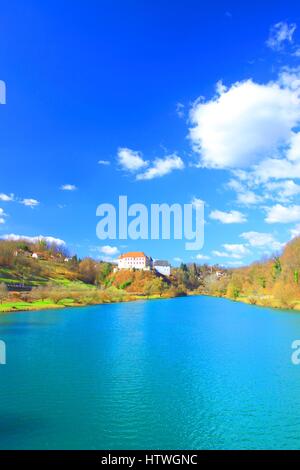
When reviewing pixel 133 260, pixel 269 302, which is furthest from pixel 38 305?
pixel 133 260

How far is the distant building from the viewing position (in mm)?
150000

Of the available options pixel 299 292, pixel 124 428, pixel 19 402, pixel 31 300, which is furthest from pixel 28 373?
pixel 299 292

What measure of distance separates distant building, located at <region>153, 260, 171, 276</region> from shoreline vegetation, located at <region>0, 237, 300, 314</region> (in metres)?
3.22

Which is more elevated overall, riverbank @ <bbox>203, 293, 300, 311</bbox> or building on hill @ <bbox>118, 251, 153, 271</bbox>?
building on hill @ <bbox>118, 251, 153, 271</bbox>

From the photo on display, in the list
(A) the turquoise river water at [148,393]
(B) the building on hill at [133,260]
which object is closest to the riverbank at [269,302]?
(A) the turquoise river water at [148,393]

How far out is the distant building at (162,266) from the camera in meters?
150

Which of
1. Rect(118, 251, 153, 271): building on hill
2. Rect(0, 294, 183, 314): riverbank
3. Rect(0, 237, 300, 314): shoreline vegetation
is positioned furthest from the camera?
Rect(118, 251, 153, 271): building on hill

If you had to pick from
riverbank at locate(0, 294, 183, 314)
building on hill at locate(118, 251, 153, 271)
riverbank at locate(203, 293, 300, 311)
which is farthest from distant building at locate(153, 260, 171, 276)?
riverbank at locate(0, 294, 183, 314)

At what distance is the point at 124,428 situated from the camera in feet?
42.1

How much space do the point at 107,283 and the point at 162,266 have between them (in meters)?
44.0

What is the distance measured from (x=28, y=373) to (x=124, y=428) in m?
8.52

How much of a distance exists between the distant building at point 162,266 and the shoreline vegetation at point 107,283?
3.22 metres

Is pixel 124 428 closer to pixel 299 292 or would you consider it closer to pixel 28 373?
pixel 28 373

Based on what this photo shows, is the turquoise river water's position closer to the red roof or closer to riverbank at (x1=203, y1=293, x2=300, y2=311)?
riverbank at (x1=203, y1=293, x2=300, y2=311)
